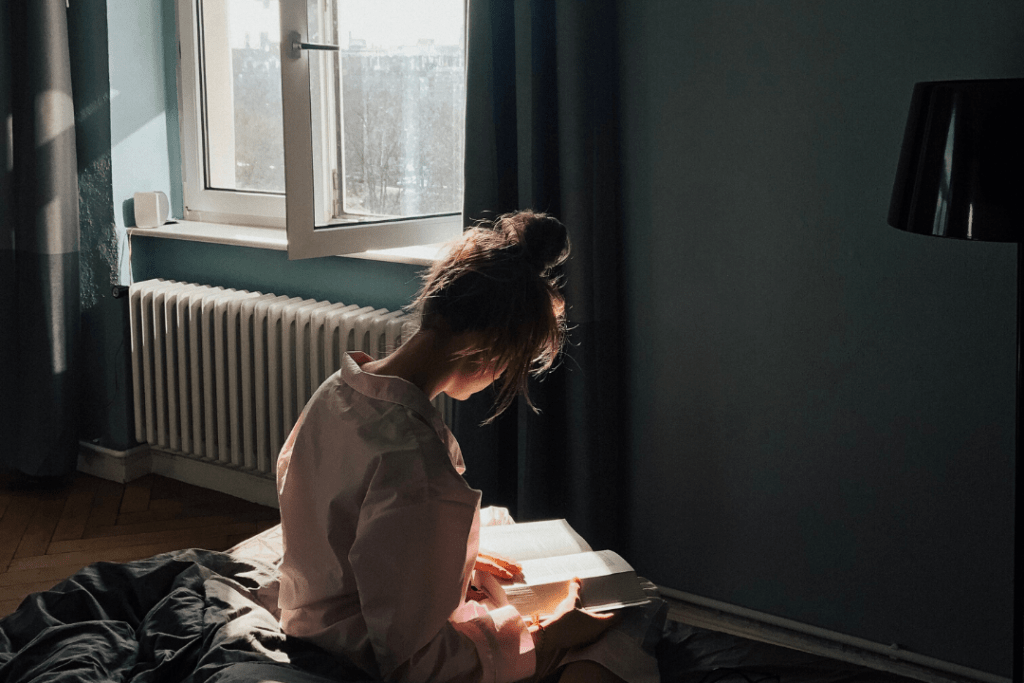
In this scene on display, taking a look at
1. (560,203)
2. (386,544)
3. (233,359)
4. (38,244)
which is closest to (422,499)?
(386,544)

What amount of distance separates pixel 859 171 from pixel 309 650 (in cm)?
143

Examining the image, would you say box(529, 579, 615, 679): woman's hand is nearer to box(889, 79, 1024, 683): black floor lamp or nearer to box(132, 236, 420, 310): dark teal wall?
box(889, 79, 1024, 683): black floor lamp

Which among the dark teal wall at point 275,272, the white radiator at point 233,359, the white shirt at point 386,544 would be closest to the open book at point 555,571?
the white shirt at point 386,544

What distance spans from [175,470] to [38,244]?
848 millimetres

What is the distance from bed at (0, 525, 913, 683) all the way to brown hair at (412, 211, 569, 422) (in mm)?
486

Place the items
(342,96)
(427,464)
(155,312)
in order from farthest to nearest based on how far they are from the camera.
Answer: (155,312) < (342,96) < (427,464)

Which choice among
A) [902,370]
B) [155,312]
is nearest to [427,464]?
[902,370]

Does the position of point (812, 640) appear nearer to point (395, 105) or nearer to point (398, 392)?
point (398, 392)

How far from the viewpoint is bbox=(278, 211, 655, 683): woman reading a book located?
3.59ft

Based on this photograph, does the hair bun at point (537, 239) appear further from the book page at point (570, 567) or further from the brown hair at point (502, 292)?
the book page at point (570, 567)

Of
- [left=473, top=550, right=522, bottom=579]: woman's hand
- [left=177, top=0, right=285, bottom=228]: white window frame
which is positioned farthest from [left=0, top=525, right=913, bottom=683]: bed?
[left=177, top=0, right=285, bottom=228]: white window frame

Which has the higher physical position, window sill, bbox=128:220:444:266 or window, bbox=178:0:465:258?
window, bbox=178:0:465:258

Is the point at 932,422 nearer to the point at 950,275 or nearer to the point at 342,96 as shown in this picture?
the point at 950,275

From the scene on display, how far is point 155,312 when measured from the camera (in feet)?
9.34
